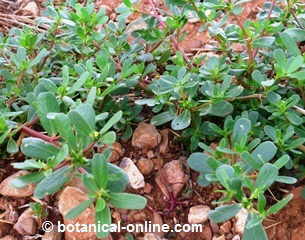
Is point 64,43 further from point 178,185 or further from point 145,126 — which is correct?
point 178,185

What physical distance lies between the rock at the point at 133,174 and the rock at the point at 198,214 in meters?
0.14

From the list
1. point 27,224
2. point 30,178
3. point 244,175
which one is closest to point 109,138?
point 30,178

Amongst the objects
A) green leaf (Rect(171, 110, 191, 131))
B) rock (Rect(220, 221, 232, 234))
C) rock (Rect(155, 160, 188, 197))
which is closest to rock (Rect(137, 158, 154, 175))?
rock (Rect(155, 160, 188, 197))

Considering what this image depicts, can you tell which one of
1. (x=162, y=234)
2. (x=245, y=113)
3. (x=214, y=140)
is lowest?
(x=162, y=234)

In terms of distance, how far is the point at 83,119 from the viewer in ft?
3.23

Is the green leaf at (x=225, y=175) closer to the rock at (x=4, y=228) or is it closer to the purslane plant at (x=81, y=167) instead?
the purslane plant at (x=81, y=167)

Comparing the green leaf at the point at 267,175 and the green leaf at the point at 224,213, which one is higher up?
the green leaf at the point at 267,175

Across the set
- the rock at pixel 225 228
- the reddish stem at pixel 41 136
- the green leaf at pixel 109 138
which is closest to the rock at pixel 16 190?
the reddish stem at pixel 41 136

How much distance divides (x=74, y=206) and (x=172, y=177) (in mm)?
263

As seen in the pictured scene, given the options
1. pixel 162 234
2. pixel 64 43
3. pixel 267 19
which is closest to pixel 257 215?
pixel 162 234

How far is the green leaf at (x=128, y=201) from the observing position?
0.96 m

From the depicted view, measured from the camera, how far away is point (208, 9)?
1.41 m

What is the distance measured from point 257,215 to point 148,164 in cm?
43

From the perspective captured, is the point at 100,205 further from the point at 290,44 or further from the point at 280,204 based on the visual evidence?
the point at 290,44
